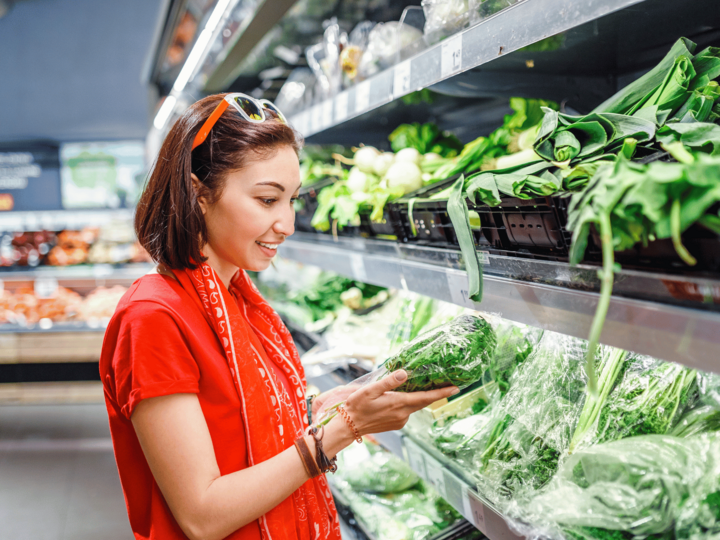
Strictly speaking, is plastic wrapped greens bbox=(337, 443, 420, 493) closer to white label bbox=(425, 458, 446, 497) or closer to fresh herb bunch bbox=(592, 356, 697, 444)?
white label bbox=(425, 458, 446, 497)

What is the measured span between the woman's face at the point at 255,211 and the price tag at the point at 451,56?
1.28 feet

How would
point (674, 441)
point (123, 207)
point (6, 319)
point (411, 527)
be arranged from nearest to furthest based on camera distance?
point (674, 441) < point (411, 527) < point (6, 319) < point (123, 207)

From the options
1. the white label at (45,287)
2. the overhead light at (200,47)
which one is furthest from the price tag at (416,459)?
the white label at (45,287)

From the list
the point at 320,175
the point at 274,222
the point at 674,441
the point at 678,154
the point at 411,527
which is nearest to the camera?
the point at 678,154

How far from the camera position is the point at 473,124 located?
2.11 m

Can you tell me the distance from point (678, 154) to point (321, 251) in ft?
4.98

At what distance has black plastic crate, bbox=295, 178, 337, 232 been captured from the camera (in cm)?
232

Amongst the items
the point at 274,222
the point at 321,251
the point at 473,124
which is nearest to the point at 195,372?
the point at 274,222

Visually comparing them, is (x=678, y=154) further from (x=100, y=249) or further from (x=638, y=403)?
(x=100, y=249)

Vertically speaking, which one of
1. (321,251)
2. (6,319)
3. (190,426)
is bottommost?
(6,319)

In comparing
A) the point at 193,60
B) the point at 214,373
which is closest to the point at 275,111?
the point at 214,373

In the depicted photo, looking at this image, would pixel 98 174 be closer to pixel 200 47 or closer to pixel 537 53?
pixel 200 47

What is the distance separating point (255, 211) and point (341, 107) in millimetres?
799

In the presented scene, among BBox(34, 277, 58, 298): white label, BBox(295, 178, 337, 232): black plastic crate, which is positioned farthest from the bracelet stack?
BBox(34, 277, 58, 298): white label
